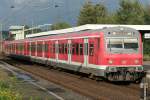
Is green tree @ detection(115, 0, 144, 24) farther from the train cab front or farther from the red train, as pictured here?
the train cab front

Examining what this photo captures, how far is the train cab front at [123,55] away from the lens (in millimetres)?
24172

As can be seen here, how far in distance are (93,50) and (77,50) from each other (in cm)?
395

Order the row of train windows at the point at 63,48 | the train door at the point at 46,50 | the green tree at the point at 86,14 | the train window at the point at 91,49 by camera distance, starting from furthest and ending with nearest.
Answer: the green tree at the point at 86,14 < the train door at the point at 46,50 < the row of train windows at the point at 63,48 < the train window at the point at 91,49

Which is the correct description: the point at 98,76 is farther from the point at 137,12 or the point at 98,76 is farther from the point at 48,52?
the point at 137,12

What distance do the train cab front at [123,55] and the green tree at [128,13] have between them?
5245cm

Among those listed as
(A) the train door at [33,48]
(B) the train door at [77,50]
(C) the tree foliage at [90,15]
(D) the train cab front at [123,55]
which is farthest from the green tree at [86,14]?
(D) the train cab front at [123,55]

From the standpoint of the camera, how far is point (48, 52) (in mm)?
39750

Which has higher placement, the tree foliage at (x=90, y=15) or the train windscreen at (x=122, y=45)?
the tree foliage at (x=90, y=15)

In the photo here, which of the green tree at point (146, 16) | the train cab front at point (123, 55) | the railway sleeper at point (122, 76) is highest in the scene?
the green tree at point (146, 16)

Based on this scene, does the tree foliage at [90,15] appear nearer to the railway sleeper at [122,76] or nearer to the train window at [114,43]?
the train window at [114,43]

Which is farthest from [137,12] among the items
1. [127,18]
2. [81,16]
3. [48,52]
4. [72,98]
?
[72,98]

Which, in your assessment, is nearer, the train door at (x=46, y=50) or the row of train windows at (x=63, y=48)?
the row of train windows at (x=63, y=48)

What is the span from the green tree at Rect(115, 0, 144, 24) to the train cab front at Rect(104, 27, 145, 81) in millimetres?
52445

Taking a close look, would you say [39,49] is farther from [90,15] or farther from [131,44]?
[90,15]
